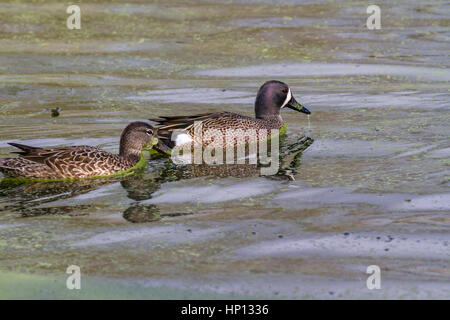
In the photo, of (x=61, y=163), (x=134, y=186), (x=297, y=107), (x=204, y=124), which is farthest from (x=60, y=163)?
(x=297, y=107)

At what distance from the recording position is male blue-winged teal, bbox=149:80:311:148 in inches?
418

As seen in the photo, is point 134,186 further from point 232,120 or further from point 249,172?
point 232,120

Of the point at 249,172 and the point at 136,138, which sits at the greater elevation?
the point at 136,138

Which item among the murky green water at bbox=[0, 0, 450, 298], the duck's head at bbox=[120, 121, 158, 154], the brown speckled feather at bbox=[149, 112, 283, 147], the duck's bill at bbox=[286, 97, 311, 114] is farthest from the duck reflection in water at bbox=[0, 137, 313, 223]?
the duck's bill at bbox=[286, 97, 311, 114]

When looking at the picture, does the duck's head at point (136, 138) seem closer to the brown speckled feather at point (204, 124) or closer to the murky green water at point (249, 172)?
the murky green water at point (249, 172)

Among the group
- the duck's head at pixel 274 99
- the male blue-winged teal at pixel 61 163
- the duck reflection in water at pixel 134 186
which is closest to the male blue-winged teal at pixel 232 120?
the duck's head at pixel 274 99

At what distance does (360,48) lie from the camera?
16.0m

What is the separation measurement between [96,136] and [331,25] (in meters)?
7.96

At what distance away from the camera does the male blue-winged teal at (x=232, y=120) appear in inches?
418

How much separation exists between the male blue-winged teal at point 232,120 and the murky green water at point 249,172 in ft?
1.53

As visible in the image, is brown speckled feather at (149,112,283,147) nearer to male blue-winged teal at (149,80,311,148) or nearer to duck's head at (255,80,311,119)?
male blue-winged teal at (149,80,311,148)

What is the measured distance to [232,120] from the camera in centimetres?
1094

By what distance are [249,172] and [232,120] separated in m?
1.79
